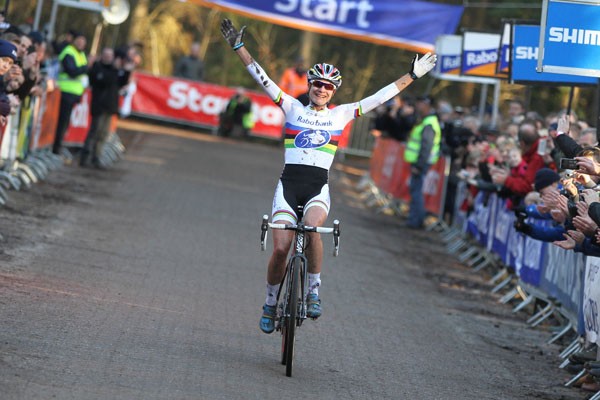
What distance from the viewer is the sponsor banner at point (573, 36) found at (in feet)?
35.9

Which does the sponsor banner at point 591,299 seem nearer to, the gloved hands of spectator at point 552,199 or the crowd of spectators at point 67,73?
the gloved hands of spectator at point 552,199

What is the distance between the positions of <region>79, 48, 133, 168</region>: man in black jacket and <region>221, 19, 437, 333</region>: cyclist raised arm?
12.7 metres

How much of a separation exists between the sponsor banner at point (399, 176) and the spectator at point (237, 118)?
30.4 feet

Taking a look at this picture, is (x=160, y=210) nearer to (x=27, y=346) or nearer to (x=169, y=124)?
(x=27, y=346)

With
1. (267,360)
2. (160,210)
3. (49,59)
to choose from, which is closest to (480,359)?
(267,360)

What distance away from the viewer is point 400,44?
25797 millimetres

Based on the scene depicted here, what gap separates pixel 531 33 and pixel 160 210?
19.6 feet

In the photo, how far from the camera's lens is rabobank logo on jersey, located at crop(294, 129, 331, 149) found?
9.70m

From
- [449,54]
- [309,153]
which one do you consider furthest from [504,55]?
[309,153]

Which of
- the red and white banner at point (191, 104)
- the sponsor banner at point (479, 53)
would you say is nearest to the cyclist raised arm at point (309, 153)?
the sponsor banner at point (479, 53)

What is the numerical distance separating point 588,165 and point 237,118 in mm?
27872

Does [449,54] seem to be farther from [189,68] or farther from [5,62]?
[189,68]

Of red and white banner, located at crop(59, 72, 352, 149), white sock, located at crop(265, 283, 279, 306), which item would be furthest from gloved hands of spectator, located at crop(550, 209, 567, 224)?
red and white banner, located at crop(59, 72, 352, 149)

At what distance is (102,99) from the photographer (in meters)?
22.2
